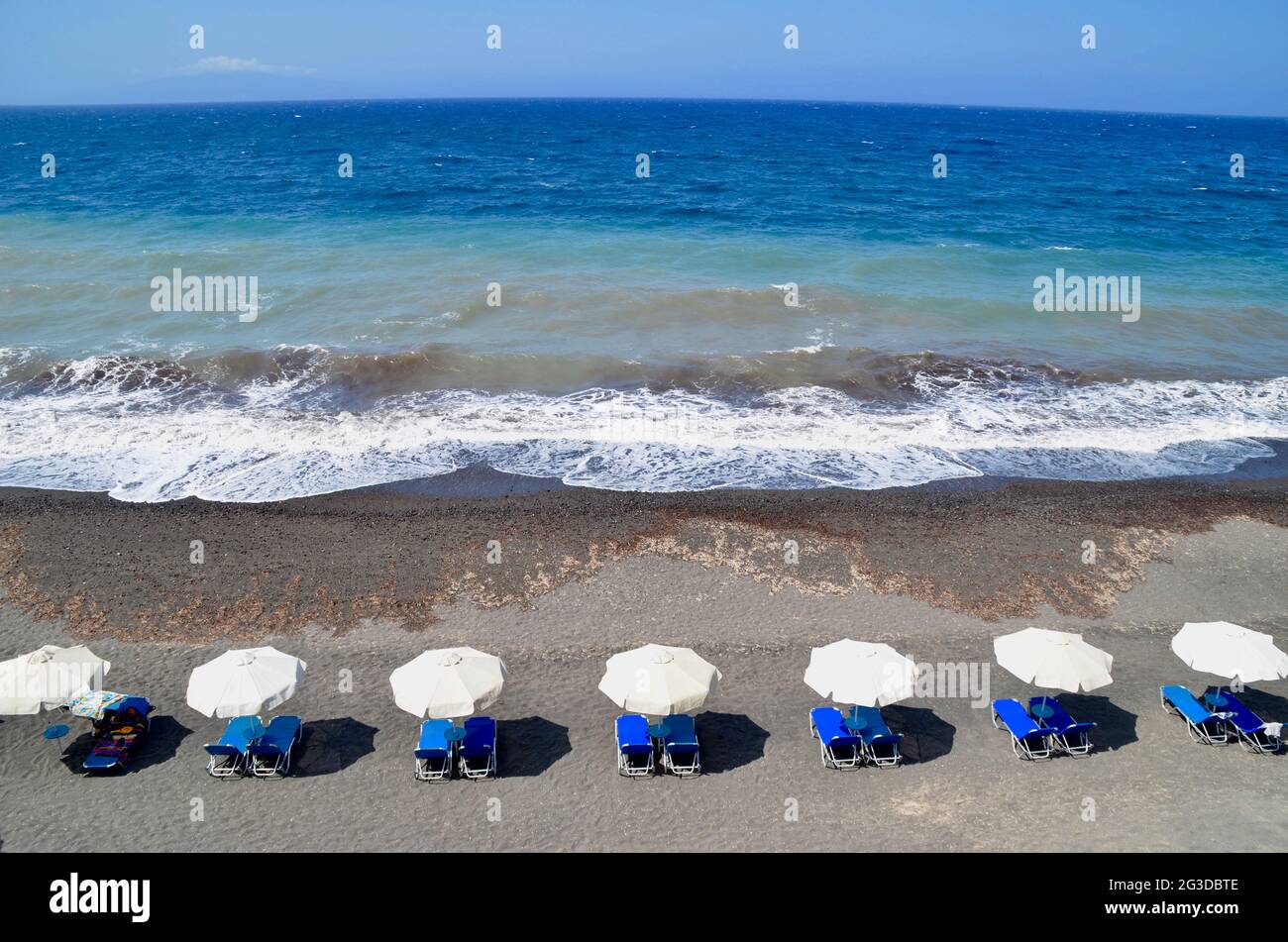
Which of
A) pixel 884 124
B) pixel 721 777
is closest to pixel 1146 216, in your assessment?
Result: pixel 721 777

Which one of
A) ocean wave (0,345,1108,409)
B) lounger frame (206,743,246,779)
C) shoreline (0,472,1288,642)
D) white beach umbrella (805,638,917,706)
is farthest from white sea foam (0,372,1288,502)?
lounger frame (206,743,246,779)

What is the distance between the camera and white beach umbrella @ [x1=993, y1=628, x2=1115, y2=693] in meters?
12.9

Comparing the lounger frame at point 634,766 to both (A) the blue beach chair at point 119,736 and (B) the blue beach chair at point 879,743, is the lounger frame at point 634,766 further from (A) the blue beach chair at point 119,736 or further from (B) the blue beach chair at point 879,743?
(A) the blue beach chair at point 119,736

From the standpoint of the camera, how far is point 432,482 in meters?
21.5

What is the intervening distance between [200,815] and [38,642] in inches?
240

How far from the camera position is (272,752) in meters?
12.6

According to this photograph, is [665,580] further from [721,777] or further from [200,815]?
[200,815]

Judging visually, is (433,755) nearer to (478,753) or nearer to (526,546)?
(478,753)

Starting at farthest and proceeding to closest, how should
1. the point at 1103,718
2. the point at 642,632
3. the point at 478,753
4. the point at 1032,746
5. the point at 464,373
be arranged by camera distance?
the point at 464,373 < the point at 642,632 < the point at 1103,718 < the point at 1032,746 < the point at 478,753

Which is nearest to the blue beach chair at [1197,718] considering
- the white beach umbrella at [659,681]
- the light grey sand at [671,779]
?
the light grey sand at [671,779]

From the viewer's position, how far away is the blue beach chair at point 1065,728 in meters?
13.1

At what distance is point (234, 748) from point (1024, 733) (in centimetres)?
1218

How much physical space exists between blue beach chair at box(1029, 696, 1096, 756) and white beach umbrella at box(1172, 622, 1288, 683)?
2002mm

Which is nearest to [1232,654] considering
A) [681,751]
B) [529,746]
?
[681,751]
